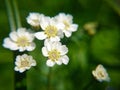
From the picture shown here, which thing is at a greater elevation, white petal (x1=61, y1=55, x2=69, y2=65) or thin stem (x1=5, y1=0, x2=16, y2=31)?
thin stem (x1=5, y1=0, x2=16, y2=31)

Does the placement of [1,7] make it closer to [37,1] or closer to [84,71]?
[37,1]

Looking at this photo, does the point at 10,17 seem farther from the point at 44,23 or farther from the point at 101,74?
the point at 101,74

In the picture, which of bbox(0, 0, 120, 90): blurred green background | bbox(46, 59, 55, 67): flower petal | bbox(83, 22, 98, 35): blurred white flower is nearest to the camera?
bbox(46, 59, 55, 67): flower petal

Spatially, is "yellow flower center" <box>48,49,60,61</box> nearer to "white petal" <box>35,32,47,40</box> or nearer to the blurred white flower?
"white petal" <box>35,32,47,40</box>

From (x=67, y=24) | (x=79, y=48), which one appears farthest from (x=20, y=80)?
(x=79, y=48)

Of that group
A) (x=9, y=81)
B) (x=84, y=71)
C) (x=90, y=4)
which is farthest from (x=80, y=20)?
(x=9, y=81)

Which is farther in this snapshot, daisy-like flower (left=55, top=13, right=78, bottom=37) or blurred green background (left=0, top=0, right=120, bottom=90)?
blurred green background (left=0, top=0, right=120, bottom=90)

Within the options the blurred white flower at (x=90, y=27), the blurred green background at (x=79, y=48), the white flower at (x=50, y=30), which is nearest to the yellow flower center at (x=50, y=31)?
the white flower at (x=50, y=30)

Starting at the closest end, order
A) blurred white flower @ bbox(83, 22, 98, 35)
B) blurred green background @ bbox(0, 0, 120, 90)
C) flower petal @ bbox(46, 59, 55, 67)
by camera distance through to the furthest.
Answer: flower petal @ bbox(46, 59, 55, 67)
blurred green background @ bbox(0, 0, 120, 90)
blurred white flower @ bbox(83, 22, 98, 35)

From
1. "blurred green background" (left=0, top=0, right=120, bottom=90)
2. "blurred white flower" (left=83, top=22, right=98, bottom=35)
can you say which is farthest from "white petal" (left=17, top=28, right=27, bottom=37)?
"blurred white flower" (left=83, top=22, right=98, bottom=35)
